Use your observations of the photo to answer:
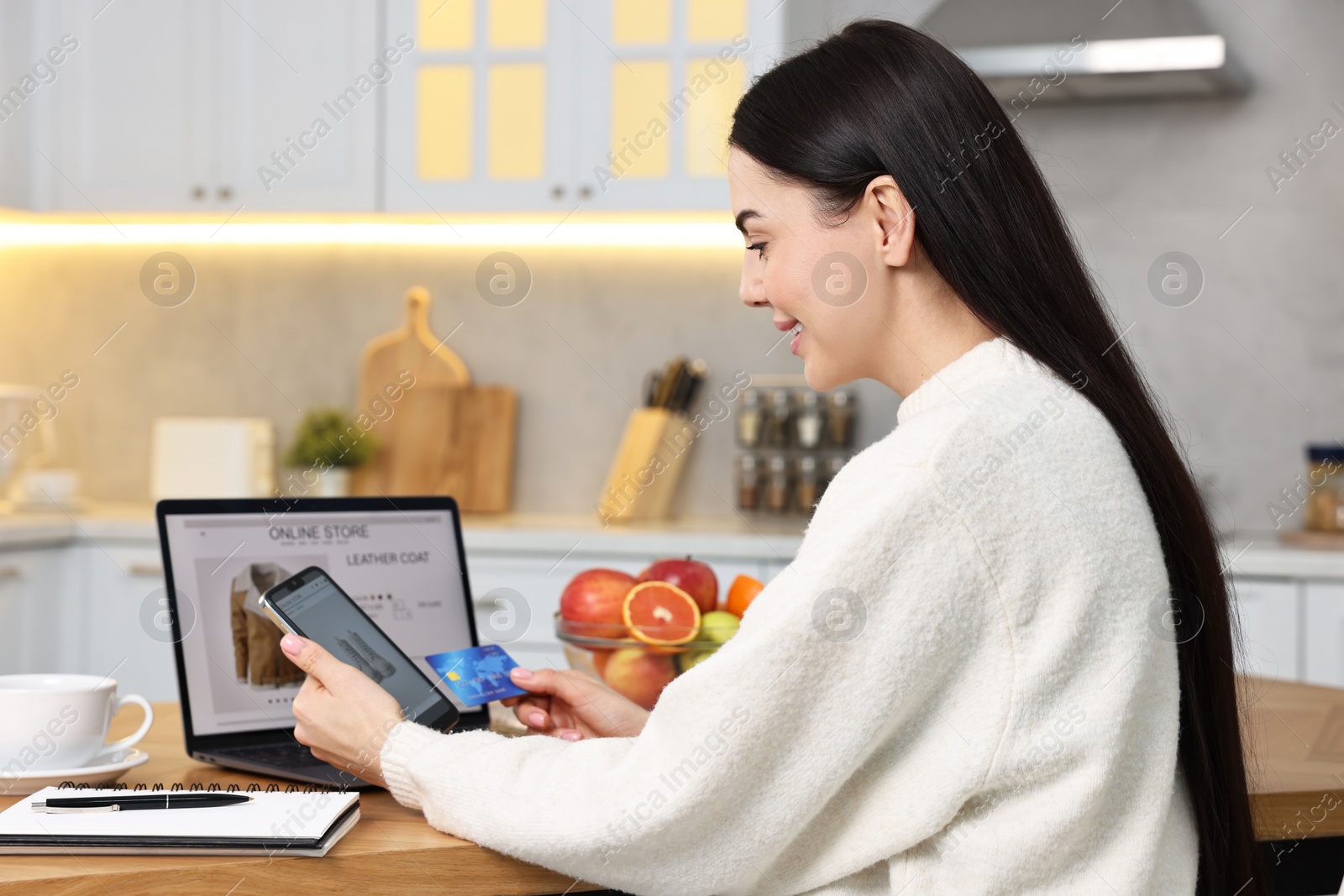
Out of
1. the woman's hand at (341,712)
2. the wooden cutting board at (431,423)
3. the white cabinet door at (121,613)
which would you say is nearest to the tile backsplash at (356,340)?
the wooden cutting board at (431,423)

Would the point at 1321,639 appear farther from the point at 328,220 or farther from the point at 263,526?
the point at 328,220

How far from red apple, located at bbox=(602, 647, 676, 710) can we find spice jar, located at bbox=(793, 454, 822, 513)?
5.78 feet

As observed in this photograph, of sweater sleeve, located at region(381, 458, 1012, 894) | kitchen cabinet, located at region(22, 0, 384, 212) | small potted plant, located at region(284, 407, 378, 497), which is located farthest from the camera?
small potted plant, located at region(284, 407, 378, 497)

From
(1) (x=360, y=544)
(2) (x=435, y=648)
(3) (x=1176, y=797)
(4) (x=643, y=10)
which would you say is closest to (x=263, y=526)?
(1) (x=360, y=544)

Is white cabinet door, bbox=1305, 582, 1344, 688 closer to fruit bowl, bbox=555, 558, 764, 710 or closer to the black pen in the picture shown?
fruit bowl, bbox=555, 558, 764, 710

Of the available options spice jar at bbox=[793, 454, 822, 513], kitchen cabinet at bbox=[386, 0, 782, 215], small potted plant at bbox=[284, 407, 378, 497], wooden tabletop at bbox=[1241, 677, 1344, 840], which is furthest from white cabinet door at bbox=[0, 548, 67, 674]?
wooden tabletop at bbox=[1241, 677, 1344, 840]

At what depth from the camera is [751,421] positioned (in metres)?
3.00

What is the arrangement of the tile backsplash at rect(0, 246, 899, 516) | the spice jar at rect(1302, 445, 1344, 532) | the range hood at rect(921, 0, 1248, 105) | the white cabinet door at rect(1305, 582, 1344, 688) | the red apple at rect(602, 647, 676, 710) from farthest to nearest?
the tile backsplash at rect(0, 246, 899, 516) → the spice jar at rect(1302, 445, 1344, 532) → the range hood at rect(921, 0, 1248, 105) → the white cabinet door at rect(1305, 582, 1344, 688) → the red apple at rect(602, 647, 676, 710)

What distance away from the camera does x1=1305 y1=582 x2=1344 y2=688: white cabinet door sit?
2.42 meters

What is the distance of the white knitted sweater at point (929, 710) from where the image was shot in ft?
2.62

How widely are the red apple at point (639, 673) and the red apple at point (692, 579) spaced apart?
0.24ft

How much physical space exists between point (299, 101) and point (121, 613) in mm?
1260

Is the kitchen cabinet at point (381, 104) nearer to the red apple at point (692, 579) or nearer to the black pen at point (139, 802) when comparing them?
the red apple at point (692, 579)

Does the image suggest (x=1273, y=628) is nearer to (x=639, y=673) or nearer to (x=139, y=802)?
(x=639, y=673)
